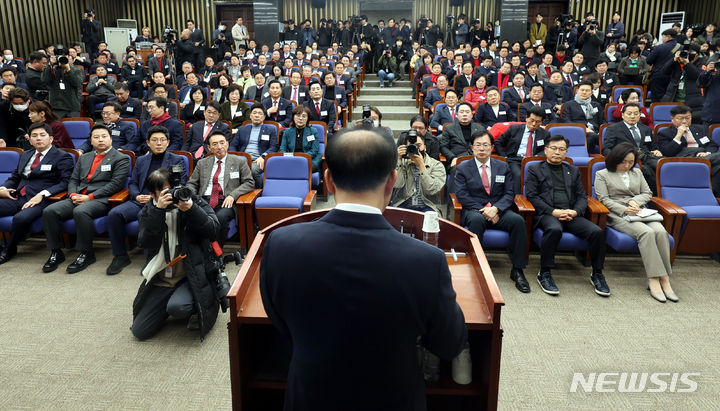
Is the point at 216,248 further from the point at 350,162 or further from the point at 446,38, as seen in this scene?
the point at 446,38

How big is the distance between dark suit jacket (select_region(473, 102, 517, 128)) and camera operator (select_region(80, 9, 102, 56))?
943 cm

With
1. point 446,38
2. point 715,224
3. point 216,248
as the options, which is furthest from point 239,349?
point 446,38

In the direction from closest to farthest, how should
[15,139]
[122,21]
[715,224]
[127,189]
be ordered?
[715,224] → [127,189] → [15,139] → [122,21]

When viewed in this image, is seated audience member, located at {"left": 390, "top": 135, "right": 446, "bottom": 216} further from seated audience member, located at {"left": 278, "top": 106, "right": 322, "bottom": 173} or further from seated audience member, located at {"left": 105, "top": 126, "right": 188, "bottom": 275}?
seated audience member, located at {"left": 105, "top": 126, "right": 188, "bottom": 275}

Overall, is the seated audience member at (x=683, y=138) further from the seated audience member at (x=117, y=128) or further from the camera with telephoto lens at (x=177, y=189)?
the seated audience member at (x=117, y=128)

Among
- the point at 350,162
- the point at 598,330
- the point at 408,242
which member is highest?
the point at 350,162

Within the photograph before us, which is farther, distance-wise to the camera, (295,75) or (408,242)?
(295,75)

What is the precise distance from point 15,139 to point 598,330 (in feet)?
18.3

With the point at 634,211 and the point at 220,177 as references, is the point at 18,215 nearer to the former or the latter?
the point at 220,177

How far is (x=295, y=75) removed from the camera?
255 inches

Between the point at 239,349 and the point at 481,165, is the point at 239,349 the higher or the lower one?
the lower one

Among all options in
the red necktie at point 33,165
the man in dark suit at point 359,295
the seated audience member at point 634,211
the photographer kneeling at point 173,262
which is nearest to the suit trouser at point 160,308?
the photographer kneeling at point 173,262

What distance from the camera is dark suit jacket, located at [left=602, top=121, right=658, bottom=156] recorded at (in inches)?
172

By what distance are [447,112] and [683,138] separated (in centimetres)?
231
